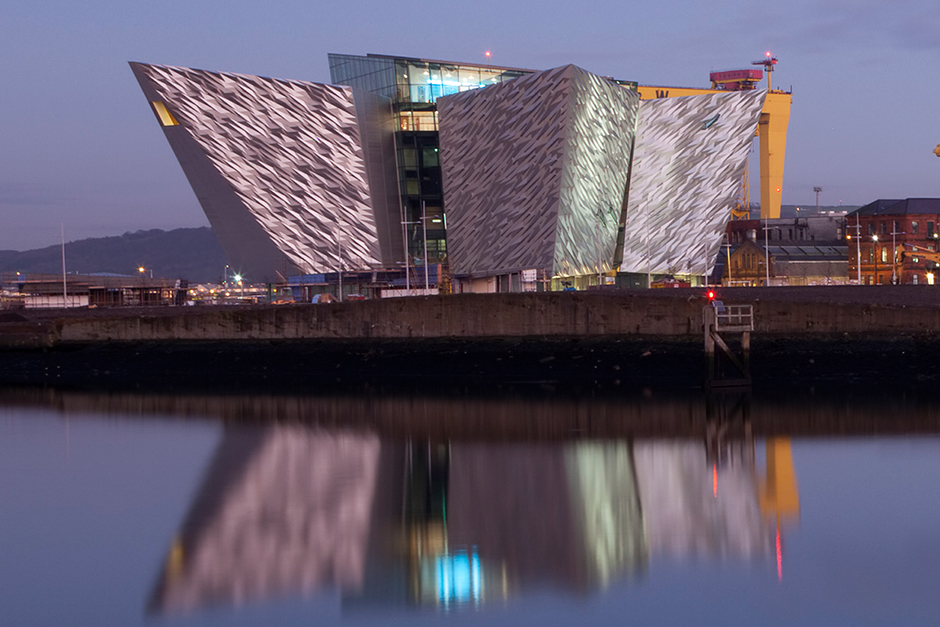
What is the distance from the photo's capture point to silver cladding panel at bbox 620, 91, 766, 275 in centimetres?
5303

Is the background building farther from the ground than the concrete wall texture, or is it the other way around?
the background building

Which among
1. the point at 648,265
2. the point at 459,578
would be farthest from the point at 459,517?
the point at 648,265

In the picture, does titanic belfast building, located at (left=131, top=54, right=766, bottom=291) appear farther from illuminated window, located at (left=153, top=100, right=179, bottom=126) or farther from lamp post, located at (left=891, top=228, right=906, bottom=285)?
lamp post, located at (left=891, top=228, right=906, bottom=285)

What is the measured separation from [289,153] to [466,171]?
7860 mm

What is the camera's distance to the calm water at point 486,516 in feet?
35.9

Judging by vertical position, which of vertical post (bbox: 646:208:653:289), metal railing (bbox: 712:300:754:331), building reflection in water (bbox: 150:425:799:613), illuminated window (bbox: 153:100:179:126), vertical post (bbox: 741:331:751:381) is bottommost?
building reflection in water (bbox: 150:425:799:613)

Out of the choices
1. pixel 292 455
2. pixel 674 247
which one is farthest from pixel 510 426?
pixel 674 247

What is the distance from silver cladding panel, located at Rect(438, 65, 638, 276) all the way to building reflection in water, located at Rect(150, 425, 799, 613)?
28.3 meters

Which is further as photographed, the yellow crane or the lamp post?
the yellow crane

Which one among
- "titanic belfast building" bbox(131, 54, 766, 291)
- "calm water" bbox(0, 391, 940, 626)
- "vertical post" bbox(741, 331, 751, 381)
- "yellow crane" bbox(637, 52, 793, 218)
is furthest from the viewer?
"yellow crane" bbox(637, 52, 793, 218)

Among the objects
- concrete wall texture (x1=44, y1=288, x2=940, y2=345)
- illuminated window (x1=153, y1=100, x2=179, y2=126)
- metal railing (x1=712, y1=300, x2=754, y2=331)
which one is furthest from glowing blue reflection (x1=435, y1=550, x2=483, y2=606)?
illuminated window (x1=153, y1=100, x2=179, y2=126)

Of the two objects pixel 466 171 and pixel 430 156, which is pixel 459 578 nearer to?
pixel 466 171

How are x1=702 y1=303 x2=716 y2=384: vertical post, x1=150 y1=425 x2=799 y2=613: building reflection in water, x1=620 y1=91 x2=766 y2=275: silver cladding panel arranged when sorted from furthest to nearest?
x1=620 y1=91 x2=766 y2=275: silver cladding panel
x1=702 y1=303 x2=716 y2=384: vertical post
x1=150 y1=425 x2=799 y2=613: building reflection in water

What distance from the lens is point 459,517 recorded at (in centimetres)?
1479
